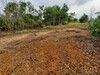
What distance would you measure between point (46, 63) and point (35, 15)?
14923mm

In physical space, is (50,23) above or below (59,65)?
above

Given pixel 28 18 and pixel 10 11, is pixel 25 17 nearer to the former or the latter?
pixel 28 18

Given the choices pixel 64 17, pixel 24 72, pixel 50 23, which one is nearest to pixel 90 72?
pixel 24 72

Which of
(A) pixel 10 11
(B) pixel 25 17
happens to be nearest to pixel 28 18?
(B) pixel 25 17

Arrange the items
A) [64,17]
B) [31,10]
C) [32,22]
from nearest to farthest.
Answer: [32,22] → [31,10] → [64,17]

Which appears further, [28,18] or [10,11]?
[28,18]

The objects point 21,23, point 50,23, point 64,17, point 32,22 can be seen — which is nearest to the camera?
point 21,23

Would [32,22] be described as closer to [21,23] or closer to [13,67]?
[21,23]

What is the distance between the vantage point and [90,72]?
140cm

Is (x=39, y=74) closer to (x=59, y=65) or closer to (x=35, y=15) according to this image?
(x=59, y=65)

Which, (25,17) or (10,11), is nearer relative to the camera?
(10,11)

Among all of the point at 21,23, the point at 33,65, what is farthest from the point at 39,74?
the point at 21,23

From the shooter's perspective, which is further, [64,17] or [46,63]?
[64,17]

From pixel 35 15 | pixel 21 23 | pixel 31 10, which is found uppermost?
pixel 31 10
